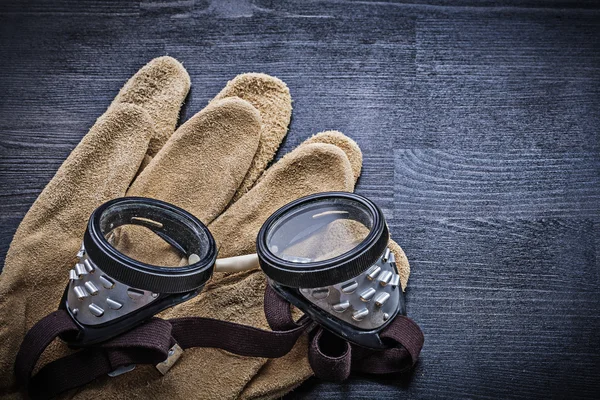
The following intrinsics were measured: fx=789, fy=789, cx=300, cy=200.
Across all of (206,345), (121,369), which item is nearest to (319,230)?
(206,345)

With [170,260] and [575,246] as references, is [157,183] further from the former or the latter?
[575,246]

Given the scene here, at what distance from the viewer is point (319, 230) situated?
1.07 m

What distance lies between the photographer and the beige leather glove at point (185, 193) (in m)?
1.09

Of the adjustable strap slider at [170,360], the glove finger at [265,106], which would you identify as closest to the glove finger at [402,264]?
the glove finger at [265,106]

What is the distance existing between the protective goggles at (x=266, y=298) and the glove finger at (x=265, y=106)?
0.55ft

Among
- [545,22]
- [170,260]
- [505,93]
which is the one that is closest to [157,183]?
[170,260]

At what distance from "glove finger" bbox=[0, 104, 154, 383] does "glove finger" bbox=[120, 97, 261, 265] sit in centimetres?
4

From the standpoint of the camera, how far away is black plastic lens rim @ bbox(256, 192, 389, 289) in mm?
961

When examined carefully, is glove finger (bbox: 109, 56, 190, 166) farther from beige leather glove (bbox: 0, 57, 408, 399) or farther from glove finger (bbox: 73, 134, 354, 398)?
glove finger (bbox: 73, 134, 354, 398)

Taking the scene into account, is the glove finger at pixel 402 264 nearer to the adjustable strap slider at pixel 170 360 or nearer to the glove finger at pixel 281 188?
the glove finger at pixel 281 188

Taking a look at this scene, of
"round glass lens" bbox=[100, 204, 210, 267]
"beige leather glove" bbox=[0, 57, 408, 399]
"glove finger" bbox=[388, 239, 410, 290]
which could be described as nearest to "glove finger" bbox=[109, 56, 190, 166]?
"beige leather glove" bbox=[0, 57, 408, 399]

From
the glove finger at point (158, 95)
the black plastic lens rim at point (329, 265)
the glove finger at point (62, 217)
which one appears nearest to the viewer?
the black plastic lens rim at point (329, 265)

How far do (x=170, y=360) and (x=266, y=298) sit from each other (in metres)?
0.16

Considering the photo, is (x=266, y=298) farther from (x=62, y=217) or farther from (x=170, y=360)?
(x=62, y=217)
